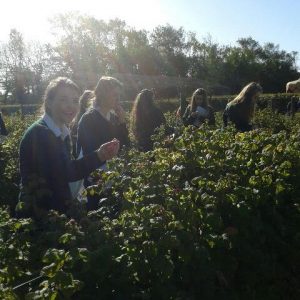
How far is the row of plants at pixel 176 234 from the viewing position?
183cm

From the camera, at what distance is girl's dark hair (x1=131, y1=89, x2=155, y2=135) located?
584cm

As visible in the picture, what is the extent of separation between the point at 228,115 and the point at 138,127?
1.39 metres

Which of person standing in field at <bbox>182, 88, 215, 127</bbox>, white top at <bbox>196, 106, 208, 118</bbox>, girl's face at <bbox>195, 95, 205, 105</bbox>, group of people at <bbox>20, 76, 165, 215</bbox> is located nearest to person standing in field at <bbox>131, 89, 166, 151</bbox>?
person standing in field at <bbox>182, 88, 215, 127</bbox>

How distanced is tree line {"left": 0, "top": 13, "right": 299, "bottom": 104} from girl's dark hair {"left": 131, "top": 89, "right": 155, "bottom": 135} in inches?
1469

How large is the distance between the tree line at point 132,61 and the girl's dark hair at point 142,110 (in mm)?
37306

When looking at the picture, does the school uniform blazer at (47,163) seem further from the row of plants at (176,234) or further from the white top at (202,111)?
the white top at (202,111)

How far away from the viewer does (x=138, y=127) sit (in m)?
5.86

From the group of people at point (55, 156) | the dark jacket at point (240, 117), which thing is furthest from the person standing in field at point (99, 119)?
the dark jacket at point (240, 117)

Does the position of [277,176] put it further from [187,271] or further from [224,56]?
[224,56]

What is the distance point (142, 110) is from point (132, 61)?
53476 millimetres

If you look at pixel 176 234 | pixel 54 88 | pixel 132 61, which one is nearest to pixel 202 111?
pixel 54 88

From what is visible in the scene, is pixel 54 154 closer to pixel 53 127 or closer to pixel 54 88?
pixel 53 127

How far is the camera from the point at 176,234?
202 centimetres

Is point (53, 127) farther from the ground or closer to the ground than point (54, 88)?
closer to the ground
